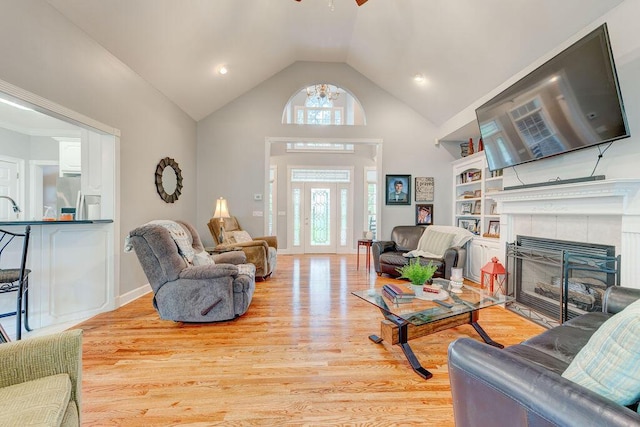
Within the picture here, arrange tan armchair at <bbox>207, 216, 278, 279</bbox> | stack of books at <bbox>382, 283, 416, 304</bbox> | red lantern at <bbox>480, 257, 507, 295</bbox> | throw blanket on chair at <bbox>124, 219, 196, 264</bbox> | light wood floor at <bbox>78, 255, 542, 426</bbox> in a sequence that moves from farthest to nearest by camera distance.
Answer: tan armchair at <bbox>207, 216, 278, 279</bbox>, red lantern at <bbox>480, 257, 507, 295</bbox>, throw blanket on chair at <bbox>124, 219, 196, 264</bbox>, stack of books at <bbox>382, 283, 416, 304</bbox>, light wood floor at <bbox>78, 255, 542, 426</bbox>

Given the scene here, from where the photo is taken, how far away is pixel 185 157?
441 centimetres

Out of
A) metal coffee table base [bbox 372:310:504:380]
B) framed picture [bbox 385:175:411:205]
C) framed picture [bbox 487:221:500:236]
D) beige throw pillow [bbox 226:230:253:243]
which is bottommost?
metal coffee table base [bbox 372:310:504:380]

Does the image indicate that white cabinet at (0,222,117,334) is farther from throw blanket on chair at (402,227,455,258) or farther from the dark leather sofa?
throw blanket on chair at (402,227,455,258)

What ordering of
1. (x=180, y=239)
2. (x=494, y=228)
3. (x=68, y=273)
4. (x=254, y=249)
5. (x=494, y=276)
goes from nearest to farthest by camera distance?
(x=68, y=273) < (x=180, y=239) < (x=494, y=276) < (x=494, y=228) < (x=254, y=249)

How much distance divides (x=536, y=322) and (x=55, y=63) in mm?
4875

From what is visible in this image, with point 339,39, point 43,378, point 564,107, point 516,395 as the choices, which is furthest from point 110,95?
point 564,107

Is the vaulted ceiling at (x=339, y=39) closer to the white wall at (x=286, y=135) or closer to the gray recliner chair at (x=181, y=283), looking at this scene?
the white wall at (x=286, y=135)

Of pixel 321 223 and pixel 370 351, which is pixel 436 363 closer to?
pixel 370 351

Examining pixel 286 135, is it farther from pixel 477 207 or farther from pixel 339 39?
pixel 477 207

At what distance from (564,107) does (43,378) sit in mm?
3639

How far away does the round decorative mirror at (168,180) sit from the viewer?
12.0ft

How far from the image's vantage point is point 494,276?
3084 mm

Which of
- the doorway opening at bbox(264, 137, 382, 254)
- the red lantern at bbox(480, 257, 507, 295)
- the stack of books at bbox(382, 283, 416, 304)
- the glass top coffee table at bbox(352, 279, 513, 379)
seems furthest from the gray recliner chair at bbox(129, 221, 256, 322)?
the doorway opening at bbox(264, 137, 382, 254)

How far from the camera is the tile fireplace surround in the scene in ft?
6.41
